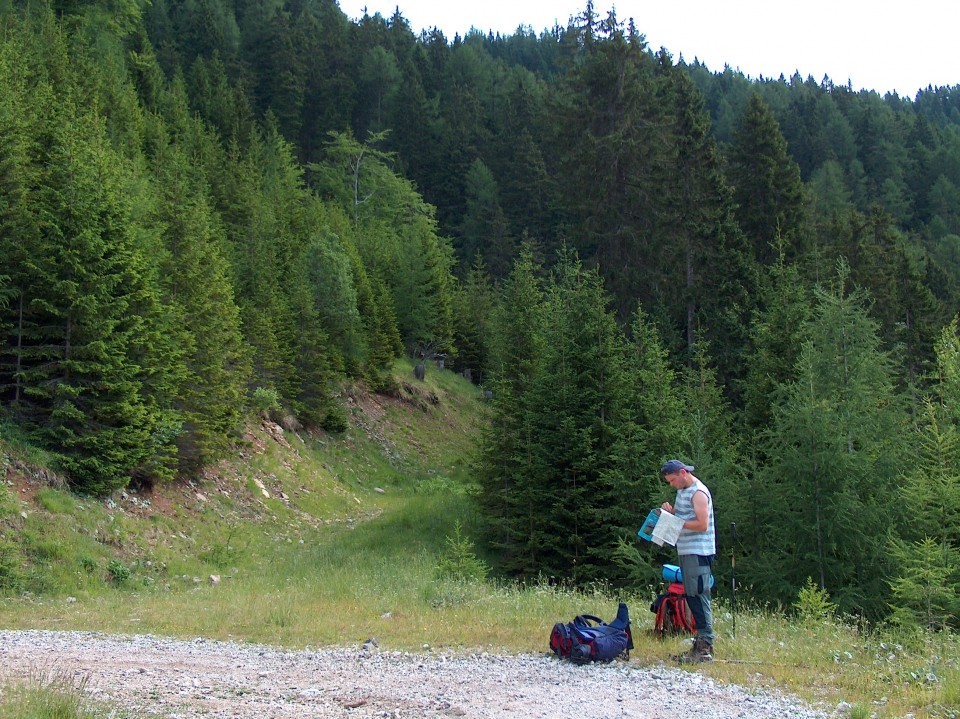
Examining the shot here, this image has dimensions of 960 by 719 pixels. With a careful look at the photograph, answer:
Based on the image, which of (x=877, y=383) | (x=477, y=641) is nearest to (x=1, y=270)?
(x=477, y=641)

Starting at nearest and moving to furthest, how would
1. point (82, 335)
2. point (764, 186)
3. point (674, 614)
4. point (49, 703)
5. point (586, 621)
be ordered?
→ point (49, 703) → point (586, 621) → point (674, 614) → point (82, 335) → point (764, 186)

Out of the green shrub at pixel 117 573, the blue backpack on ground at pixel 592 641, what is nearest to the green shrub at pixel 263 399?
the green shrub at pixel 117 573

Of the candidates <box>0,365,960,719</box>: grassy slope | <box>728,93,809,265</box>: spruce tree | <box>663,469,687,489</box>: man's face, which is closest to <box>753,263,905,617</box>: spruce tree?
<box>0,365,960,719</box>: grassy slope

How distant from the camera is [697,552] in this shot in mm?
8164

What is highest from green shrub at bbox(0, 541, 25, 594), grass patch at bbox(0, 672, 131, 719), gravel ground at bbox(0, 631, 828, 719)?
grass patch at bbox(0, 672, 131, 719)

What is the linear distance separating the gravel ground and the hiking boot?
0.32 metres

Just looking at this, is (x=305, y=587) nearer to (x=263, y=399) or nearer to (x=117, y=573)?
(x=117, y=573)

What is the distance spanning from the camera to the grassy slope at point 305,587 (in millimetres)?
8086

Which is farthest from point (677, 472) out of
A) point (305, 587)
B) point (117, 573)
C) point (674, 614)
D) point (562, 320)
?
point (562, 320)

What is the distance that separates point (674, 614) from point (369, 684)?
3397 millimetres

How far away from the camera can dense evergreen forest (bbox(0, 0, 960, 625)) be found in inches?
628

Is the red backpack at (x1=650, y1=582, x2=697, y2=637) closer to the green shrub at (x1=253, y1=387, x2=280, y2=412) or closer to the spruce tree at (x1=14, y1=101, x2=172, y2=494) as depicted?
the spruce tree at (x1=14, y1=101, x2=172, y2=494)

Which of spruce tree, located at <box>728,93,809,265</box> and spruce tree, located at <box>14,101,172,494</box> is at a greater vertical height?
spruce tree, located at <box>728,93,809,265</box>

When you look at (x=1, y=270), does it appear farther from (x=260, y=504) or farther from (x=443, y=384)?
(x=443, y=384)
